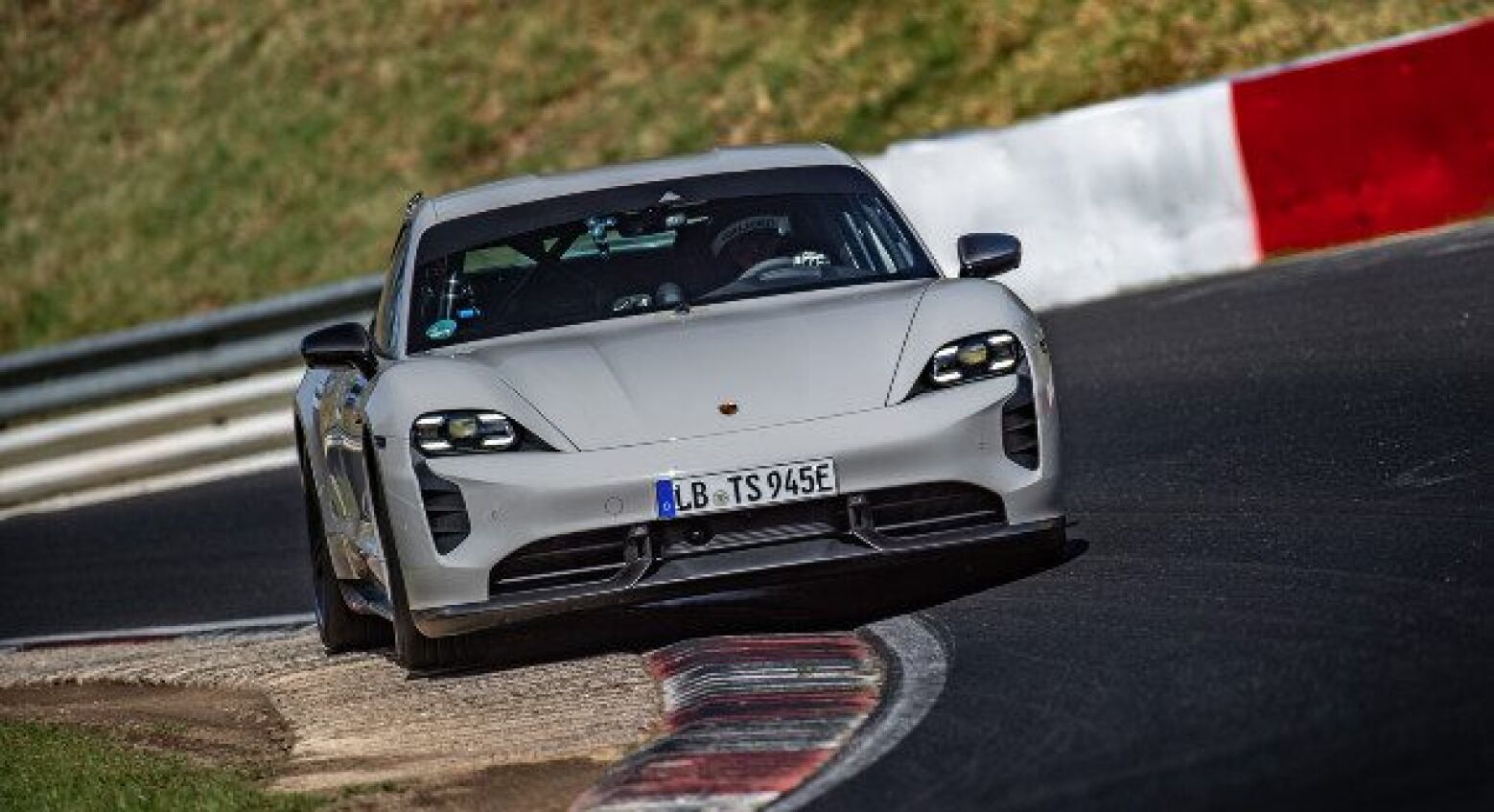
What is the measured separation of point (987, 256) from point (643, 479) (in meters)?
1.75

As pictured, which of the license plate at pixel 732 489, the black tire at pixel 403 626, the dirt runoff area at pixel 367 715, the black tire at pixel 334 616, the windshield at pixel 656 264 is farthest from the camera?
the black tire at pixel 334 616

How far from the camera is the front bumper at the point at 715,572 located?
826 cm

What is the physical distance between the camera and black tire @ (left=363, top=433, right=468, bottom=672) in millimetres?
8664

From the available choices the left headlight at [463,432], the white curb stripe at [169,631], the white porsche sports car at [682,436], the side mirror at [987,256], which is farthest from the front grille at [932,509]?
the white curb stripe at [169,631]

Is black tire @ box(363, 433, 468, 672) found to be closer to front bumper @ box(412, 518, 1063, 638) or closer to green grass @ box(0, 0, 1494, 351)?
front bumper @ box(412, 518, 1063, 638)

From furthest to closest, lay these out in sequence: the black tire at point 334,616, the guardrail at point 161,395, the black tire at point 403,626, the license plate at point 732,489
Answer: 1. the guardrail at point 161,395
2. the black tire at point 334,616
3. the black tire at point 403,626
4. the license plate at point 732,489

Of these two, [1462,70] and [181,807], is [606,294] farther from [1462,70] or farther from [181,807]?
[1462,70]

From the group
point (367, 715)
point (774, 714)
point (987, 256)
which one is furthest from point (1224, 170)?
point (774, 714)

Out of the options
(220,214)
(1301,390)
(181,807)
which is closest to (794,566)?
(181,807)

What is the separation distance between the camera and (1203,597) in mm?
8016

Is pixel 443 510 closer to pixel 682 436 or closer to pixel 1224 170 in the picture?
pixel 682 436

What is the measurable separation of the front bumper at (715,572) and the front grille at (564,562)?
0.04 metres

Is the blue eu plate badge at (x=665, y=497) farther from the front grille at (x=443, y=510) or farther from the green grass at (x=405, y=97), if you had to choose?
the green grass at (x=405, y=97)

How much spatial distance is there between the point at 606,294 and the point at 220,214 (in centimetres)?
1511
